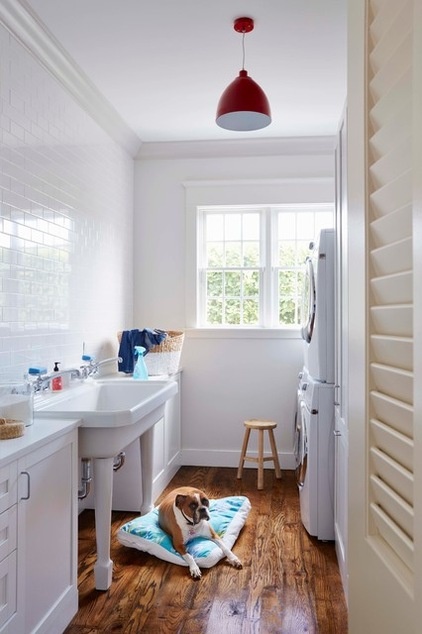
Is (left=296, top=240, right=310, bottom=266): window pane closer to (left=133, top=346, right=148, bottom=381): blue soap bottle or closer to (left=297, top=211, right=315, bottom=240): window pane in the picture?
(left=297, top=211, right=315, bottom=240): window pane

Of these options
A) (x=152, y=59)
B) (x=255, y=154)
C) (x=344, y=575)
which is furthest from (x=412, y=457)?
(x=255, y=154)

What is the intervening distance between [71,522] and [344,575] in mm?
1272

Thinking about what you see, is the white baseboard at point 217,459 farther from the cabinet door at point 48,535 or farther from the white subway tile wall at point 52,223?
the cabinet door at point 48,535

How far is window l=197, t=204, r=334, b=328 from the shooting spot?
4770 mm

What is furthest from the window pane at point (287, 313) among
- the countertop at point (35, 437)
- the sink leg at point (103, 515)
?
the countertop at point (35, 437)

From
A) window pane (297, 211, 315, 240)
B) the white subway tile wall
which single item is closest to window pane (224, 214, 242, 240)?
window pane (297, 211, 315, 240)

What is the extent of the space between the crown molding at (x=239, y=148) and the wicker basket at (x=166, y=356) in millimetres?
1622

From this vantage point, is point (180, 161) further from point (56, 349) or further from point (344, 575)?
point (344, 575)

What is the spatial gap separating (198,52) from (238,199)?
1729 millimetres

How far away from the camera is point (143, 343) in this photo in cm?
406

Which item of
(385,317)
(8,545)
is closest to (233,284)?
(8,545)

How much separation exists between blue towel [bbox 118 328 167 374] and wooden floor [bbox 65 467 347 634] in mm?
1109

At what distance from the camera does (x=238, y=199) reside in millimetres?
4727

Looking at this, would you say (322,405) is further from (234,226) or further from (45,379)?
(234,226)
